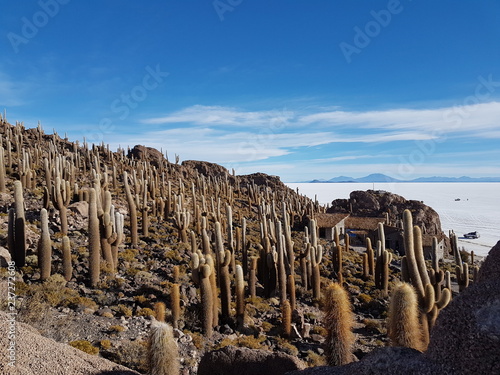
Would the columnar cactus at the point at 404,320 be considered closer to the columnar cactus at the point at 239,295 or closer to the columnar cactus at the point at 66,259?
the columnar cactus at the point at 239,295

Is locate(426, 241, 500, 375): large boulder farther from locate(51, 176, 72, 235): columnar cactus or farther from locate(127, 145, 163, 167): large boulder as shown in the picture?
locate(127, 145, 163, 167): large boulder

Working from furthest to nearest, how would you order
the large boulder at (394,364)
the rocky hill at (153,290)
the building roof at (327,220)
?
1. the building roof at (327,220)
2. the rocky hill at (153,290)
3. the large boulder at (394,364)

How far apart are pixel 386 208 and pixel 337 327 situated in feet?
160

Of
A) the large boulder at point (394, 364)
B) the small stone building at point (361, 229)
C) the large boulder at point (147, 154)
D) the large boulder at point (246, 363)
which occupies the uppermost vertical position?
the large boulder at point (147, 154)

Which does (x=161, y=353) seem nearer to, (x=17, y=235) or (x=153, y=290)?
(x=153, y=290)

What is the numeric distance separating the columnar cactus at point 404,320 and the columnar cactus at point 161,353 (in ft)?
14.1

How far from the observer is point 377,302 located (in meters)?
16.6

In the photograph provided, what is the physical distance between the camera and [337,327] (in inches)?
305

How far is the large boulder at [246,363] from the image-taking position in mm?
6199

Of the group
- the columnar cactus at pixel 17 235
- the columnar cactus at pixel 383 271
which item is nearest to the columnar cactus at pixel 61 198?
the columnar cactus at pixel 17 235

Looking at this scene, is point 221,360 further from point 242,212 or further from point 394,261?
point 242,212

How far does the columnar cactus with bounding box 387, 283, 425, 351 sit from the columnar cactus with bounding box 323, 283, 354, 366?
40.0 inches

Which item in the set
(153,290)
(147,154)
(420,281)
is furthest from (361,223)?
(153,290)

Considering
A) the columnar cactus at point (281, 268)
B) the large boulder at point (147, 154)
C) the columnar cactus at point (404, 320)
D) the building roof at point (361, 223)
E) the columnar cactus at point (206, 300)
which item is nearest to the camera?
the columnar cactus at point (404, 320)
